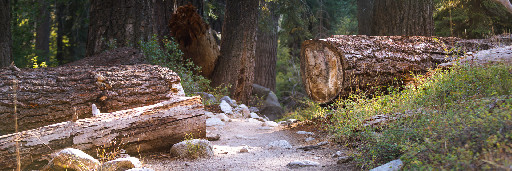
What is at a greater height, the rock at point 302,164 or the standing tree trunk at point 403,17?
the standing tree trunk at point 403,17

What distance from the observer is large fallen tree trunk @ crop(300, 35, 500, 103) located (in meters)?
6.29

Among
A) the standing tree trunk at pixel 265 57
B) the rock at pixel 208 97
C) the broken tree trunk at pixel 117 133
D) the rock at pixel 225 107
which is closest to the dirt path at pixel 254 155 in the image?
the broken tree trunk at pixel 117 133

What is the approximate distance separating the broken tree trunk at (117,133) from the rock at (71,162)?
0.25 meters

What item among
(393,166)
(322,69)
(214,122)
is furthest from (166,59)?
(393,166)

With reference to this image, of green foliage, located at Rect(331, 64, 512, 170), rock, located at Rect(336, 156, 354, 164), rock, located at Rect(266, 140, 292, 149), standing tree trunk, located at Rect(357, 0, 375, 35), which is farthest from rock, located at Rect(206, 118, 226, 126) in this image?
standing tree trunk, located at Rect(357, 0, 375, 35)

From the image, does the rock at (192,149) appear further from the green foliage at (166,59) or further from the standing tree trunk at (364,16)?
the standing tree trunk at (364,16)

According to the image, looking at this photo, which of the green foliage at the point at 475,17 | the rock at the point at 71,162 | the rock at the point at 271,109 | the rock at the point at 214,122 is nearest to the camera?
the rock at the point at 71,162

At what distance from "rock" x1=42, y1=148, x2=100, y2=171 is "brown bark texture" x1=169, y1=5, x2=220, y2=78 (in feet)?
18.3

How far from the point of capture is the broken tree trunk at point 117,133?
3871 millimetres

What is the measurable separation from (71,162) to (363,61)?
14.7ft

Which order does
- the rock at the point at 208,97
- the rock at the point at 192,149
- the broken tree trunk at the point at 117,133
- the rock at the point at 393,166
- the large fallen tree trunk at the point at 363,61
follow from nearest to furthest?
the rock at the point at 393,166, the broken tree trunk at the point at 117,133, the rock at the point at 192,149, the large fallen tree trunk at the point at 363,61, the rock at the point at 208,97

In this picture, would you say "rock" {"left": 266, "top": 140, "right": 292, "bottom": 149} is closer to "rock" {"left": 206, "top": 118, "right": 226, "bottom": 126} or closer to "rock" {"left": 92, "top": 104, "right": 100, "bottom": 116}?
"rock" {"left": 206, "top": 118, "right": 226, "bottom": 126}

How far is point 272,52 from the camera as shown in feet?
43.4

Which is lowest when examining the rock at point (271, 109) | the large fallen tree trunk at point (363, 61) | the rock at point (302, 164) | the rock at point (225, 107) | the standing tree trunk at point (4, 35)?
the rock at point (271, 109)
